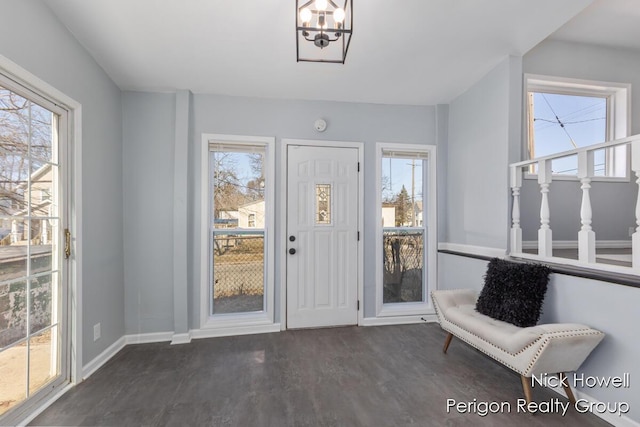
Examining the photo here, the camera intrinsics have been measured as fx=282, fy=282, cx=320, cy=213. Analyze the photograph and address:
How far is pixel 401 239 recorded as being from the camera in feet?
11.5

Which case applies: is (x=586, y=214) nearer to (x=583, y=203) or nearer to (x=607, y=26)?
(x=583, y=203)

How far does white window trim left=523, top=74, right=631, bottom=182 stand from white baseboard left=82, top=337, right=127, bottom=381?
4294mm

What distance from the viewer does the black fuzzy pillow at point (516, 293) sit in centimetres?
202

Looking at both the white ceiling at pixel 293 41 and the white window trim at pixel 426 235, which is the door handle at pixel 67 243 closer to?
the white ceiling at pixel 293 41

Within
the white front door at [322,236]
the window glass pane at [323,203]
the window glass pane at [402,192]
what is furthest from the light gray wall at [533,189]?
the window glass pane at [323,203]

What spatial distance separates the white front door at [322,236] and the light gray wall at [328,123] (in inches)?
5.6

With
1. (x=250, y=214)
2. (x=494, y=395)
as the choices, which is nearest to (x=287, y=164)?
(x=250, y=214)

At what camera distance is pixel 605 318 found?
175 cm

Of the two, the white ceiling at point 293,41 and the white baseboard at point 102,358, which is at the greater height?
the white ceiling at point 293,41

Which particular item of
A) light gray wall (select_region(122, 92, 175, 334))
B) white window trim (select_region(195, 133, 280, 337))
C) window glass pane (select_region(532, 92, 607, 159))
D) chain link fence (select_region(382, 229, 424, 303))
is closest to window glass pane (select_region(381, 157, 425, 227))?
chain link fence (select_region(382, 229, 424, 303))

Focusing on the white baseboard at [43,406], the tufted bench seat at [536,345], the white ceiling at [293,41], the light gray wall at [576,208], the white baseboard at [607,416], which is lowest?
the white baseboard at [43,406]

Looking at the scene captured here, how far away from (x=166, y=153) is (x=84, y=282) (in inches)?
55.6

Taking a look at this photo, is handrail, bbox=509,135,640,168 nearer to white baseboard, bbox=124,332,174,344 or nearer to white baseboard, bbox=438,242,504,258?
white baseboard, bbox=438,242,504,258

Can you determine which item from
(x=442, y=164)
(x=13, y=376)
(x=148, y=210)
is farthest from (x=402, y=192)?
(x=13, y=376)
